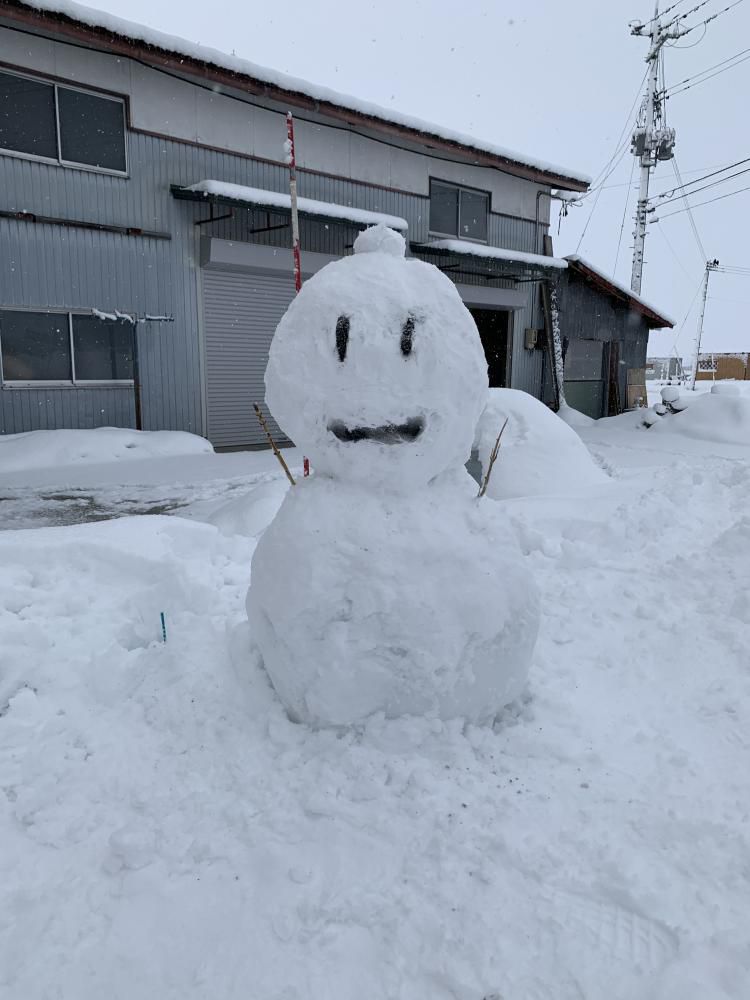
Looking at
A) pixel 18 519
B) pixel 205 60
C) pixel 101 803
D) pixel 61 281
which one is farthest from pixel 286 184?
pixel 101 803

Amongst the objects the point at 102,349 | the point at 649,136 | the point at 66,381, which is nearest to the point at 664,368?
the point at 649,136

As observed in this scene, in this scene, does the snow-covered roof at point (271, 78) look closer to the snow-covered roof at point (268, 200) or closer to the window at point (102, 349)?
the snow-covered roof at point (268, 200)

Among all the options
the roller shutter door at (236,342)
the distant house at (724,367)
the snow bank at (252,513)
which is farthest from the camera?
the distant house at (724,367)

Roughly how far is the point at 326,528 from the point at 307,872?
1.17 meters

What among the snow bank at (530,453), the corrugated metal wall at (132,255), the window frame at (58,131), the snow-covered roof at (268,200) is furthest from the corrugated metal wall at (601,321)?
the window frame at (58,131)

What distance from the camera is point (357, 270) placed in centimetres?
271

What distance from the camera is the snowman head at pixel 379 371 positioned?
258 centimetres

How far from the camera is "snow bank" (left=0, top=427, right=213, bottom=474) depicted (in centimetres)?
910

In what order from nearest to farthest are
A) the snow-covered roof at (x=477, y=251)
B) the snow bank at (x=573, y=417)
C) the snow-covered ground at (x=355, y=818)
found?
1. the snow-covered ground at (x=355, y=818)
2. the snow-covered roof at (x=477, y=251)
3. the snow bank at (x=573, y=417)

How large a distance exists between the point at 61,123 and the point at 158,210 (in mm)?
1681

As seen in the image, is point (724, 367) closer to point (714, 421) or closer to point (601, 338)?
point (601, 338)

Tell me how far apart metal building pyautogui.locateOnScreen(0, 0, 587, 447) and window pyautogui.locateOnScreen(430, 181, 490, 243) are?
67 cm

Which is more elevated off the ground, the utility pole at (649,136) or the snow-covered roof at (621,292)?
the utility pole at (649,136)

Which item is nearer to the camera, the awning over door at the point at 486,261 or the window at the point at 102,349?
the window at the point at 102,349
